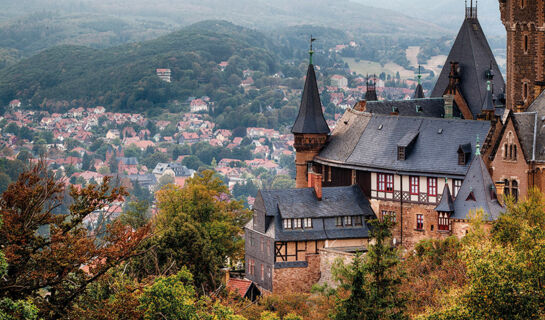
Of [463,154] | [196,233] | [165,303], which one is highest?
[165,303]

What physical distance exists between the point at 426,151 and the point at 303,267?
10775 mm

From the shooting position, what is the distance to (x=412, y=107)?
76.9 metres

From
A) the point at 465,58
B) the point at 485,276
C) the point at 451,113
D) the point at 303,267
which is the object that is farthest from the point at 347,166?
the point at 485,276

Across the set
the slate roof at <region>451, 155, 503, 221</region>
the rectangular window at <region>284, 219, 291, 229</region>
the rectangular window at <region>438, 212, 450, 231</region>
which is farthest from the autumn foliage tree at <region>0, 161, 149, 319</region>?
the rectangular window at <region>438, 212, 450, 231</region>

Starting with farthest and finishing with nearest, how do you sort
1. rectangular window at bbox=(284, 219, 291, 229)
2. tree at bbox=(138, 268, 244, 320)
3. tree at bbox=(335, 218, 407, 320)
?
rectangular window at bbox=(284, 219, 291, 229) → tree at bbox=(335, 218, 407, 320) → tree at bbox=(138, 268, 244, 320)

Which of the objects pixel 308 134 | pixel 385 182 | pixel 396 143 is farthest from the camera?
pixel 308 134

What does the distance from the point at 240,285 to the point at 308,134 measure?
47.3 ft

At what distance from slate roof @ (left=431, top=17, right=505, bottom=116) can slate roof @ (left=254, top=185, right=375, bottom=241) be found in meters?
19.1

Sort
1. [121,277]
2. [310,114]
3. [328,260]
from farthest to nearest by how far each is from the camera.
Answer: [310,114]
[328,260]
[121,277]

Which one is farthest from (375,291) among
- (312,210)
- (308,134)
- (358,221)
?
(308,134)

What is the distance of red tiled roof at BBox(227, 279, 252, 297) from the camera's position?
59.9m

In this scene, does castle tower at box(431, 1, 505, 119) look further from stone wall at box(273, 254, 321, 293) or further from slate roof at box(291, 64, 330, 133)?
stone wall at box(273, 254, 321, 293)

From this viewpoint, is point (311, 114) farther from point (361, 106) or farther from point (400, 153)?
point (400, 153)

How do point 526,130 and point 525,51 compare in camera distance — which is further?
point 525,51
